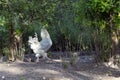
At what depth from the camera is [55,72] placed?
8219mm

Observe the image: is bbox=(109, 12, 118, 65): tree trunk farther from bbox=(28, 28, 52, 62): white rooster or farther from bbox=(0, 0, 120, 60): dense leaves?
bbox=(28, 28, 52, 62): white rooster

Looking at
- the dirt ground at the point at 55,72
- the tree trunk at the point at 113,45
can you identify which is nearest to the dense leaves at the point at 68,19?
the tree trunk at the point at 113,45

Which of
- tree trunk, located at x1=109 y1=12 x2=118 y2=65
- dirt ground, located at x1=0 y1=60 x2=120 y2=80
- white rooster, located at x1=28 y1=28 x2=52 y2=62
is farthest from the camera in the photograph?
white rooster, located at x1=28 y1=28 x2=52 y2=62

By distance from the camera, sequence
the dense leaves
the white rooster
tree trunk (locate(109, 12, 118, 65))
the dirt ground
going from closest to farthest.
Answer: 1. the dirt ground
2. the dense leaves
3. tree trunk (locate(109, 12, 118, 65))
4. the white rooster

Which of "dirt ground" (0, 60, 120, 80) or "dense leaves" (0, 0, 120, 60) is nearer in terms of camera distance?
"dirt ground" (0, 60, 120, 80)

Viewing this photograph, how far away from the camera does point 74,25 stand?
1275 centimetres

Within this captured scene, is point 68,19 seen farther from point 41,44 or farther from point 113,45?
point 113,45

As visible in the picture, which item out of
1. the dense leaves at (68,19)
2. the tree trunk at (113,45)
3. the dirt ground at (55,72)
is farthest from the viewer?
the tree trunk at (113,45)

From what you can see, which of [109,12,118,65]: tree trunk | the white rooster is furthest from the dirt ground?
the white rooster

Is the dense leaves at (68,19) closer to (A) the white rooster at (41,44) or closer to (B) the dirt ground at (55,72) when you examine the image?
(A) the white rooster at (41,44)

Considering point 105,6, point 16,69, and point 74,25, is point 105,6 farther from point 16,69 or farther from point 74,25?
point 74,25

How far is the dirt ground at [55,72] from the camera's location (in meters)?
7.84

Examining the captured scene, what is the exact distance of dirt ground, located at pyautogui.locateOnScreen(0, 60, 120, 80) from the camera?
784 centimetres

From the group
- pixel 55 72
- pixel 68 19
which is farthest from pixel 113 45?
pixel 68 19
